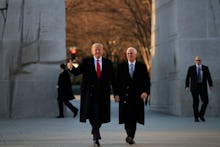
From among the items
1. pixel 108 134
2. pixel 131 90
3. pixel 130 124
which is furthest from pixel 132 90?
pixel 108 134

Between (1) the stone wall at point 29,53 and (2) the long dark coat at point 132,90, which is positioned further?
(1) the stone wall at point 29,53

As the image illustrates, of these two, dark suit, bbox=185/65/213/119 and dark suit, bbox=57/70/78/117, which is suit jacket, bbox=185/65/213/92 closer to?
dark suit, bbox=185/65/213/119

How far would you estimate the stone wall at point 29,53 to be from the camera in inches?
865

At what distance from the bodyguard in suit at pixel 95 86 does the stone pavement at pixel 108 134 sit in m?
0.57

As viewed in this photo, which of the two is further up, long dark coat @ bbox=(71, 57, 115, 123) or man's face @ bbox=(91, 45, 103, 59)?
man's face @ bbox=(91, 45, 103, 59)

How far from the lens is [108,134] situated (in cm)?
1548

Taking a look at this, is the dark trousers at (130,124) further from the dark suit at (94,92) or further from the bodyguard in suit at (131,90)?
the dark suit at (94,92)

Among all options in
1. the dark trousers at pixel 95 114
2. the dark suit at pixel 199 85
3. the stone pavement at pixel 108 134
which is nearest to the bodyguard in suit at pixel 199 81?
the dark suit at pixel 199 85

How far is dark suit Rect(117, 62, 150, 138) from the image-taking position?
13.5 metres

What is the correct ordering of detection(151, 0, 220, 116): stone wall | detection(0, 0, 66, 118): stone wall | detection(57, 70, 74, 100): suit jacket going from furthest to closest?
detection(151, 0, 220, 116): stone wall, detection(0, 0, 66, 118): stone wall, detection(57, 70, 74, 100): suit jacket

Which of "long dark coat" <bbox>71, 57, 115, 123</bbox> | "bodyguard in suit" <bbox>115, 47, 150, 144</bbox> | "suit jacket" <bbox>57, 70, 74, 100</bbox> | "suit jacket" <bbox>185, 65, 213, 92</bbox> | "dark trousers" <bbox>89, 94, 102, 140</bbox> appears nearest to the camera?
"dark trousers" <bbox>89, 94, 102, 140</bbox>

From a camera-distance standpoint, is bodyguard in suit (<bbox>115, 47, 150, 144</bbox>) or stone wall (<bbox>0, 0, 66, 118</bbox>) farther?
stone wall (<bbox>0, 0, 66, 118</bbox>)

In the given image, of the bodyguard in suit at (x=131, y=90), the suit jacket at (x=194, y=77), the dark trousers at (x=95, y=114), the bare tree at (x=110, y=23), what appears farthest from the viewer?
the bare tree at (x=110, y=23)

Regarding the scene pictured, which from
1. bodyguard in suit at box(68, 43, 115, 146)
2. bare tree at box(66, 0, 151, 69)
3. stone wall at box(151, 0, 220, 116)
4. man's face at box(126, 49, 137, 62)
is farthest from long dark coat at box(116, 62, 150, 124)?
bare tree at box(66, 0, 151, 69)
